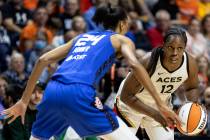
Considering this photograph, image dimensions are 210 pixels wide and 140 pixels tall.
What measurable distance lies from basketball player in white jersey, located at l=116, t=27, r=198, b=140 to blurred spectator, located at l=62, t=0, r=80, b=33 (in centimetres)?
479

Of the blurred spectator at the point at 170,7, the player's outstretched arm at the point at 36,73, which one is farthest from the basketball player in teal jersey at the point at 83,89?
the blurred spectator at the point at 170,7

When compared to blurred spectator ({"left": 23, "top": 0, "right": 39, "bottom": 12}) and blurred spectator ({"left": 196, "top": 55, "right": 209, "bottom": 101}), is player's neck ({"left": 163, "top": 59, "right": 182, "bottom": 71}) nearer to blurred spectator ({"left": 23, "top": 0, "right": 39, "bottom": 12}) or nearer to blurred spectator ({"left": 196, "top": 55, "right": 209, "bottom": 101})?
blurred spectator ({"left": 196, "top": 55, "right": 209, "bottom": 101})

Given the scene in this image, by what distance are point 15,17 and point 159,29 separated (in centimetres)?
259

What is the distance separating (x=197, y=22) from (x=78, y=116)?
6.70 m

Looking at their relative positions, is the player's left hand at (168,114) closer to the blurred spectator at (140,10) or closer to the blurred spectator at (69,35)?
the blurred spectator at (69,35)

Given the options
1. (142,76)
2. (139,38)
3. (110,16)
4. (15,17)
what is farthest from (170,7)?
(142,76)

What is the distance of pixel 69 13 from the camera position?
38.3 feet

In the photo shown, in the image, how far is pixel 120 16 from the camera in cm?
555

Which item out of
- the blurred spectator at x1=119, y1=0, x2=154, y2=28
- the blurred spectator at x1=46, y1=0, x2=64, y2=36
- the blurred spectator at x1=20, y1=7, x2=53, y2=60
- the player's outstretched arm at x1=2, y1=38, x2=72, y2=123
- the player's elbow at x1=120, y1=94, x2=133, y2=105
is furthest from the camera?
the blurred spectator at x1=119, y1=0, x2=154, y2=28

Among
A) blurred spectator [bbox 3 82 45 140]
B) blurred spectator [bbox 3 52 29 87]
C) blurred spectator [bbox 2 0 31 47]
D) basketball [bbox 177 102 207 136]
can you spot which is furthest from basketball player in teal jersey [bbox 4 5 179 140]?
blurred spectator [bbox 2 0 31 47]

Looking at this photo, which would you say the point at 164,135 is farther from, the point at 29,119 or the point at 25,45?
the point at 25,45

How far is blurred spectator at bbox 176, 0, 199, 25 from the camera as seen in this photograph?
12562mm

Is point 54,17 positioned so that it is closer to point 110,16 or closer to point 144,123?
point 144,123

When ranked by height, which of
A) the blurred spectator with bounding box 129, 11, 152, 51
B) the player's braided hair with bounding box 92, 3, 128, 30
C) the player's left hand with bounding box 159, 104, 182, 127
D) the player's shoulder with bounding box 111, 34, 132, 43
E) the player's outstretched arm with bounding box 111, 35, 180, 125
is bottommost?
the blurred spectator with bounding box 129, 11, 152, 51
